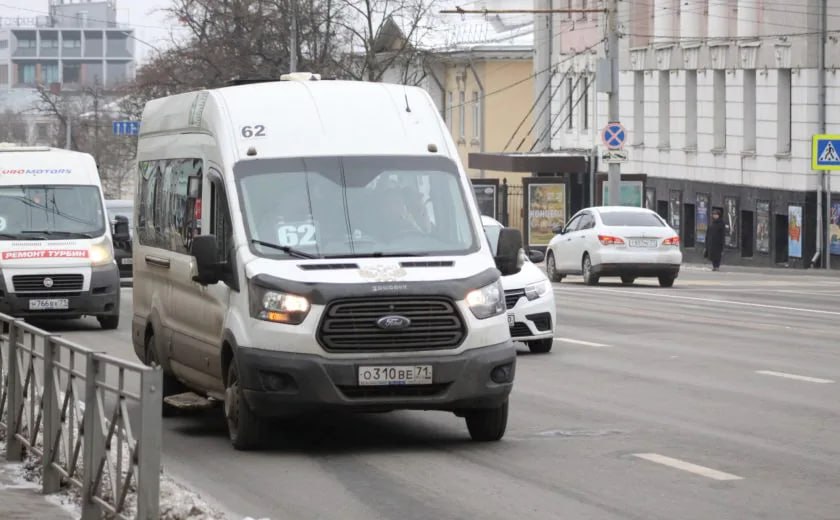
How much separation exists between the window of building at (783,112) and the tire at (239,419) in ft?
129

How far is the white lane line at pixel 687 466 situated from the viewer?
1059 centimetres

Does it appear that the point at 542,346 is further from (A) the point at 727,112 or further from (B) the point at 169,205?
(A) the point at 727,112

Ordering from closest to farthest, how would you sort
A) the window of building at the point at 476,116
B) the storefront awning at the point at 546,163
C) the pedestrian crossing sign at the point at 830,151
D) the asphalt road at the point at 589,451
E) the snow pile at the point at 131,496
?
the snow pile at the point at 131,496, the asphalt road at the point at 589,451, the pedestrian crossing sign at the point at 830,151, the storefront awning at the point at 546,163, the window of building at the point at 476,116

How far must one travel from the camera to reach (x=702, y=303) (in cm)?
2911

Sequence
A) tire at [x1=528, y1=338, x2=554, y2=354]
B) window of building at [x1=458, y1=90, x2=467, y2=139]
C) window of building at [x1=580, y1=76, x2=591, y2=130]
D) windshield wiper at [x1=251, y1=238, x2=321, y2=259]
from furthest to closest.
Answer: window of building at [x1=458, y1=90, x2=467, y2=139]
window of building at [x1=580, y1=76, x2=591, y2=130]
tire at [x1=528, y1=338, x2=554, y2=354]
windshield wiper at [x1=251, y1=238, x2=321, y2=259]

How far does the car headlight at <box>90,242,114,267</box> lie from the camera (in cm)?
2467

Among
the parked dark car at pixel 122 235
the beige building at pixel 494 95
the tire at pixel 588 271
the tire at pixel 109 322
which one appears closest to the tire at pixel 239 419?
the tire at pixel 109 322

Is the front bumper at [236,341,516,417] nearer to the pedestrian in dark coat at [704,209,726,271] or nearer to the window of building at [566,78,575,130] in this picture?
the pedestrian in dark coat at [704,209,726,271]

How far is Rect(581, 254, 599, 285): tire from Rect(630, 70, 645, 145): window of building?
26870mm

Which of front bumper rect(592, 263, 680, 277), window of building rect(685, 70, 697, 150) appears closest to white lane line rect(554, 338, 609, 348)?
front bumper rect(592, 263, 680, 277)

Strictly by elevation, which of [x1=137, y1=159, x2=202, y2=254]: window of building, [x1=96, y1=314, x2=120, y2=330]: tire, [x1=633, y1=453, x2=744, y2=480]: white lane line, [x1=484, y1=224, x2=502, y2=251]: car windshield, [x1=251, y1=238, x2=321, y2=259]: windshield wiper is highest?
[x1=137, y1=159, x2=202, y2=254]: window of building

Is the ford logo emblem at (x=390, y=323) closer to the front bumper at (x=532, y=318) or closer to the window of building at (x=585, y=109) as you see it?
the front bumper at (x=532, y=318)

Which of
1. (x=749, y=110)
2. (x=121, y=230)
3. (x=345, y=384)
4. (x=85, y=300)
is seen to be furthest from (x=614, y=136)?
(x=345, y=384)

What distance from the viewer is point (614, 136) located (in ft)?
147
